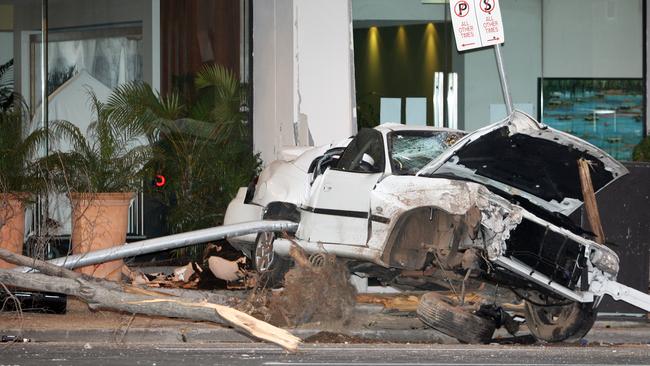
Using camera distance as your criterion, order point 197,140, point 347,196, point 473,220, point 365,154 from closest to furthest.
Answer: point 473,220
point 347,196
point 365,154
point 197,140

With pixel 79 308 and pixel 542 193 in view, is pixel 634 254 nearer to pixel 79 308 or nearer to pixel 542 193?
pixel 542 193

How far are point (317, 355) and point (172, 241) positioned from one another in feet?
9.12

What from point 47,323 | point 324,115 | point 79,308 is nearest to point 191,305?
point 47,323

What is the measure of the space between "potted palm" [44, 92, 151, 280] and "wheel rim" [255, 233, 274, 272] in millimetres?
2665

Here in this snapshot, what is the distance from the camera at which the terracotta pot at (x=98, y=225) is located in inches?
586

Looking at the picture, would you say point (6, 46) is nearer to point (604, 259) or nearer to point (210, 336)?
point (210, 336)

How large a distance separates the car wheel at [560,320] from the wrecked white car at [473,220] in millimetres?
11

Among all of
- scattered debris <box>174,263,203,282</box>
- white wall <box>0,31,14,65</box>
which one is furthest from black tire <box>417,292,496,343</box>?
white wall <box>0,31,14,65</box>

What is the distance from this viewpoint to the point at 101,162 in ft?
49.6

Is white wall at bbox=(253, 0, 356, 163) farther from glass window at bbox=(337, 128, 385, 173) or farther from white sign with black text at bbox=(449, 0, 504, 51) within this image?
glass window at bbox=(337, 128, 385, 173)

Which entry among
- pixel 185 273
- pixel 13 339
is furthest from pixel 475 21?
pixel 13 339

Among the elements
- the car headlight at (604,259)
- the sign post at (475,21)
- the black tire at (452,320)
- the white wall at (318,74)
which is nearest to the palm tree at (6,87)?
the white wall at (318,74)

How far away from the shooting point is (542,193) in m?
11.8

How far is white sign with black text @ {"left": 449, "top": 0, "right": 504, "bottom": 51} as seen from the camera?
44.3ft
